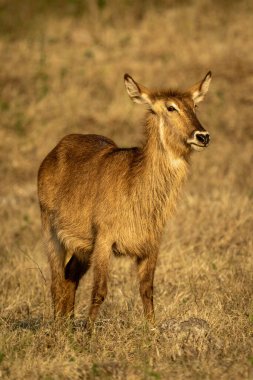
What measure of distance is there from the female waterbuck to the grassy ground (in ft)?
1.59

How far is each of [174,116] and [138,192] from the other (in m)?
0.67

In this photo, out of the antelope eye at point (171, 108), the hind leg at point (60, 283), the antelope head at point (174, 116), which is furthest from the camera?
the hind leg at point (60, 283)

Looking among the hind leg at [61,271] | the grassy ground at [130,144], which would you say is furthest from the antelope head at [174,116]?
the hind leg at [61,271]

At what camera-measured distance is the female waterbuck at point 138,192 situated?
716cm

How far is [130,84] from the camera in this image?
290 inches

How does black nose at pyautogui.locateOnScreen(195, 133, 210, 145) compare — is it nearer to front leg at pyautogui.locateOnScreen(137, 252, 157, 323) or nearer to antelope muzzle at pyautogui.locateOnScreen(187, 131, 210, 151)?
antelope muzzle at pyautogui.locateOnScreen(187, 131, 210, 151)

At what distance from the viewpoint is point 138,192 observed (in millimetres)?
7293

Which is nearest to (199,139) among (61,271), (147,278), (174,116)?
(174,116)

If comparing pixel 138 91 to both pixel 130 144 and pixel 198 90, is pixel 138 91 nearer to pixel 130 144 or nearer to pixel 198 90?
pixel 198 90

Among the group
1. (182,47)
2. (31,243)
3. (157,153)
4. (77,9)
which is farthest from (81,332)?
(77,9)

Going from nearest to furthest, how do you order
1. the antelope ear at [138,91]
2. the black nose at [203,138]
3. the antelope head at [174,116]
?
the black nose at [203,138] < the antelope head at [174,116] < the antelope ear at [138,91]

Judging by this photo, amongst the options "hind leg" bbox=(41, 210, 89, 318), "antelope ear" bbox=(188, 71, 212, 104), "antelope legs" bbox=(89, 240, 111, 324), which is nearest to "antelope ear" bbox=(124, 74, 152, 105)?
"antelope ear" bbox=(188, 71, 212, 104)

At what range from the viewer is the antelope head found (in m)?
7.00

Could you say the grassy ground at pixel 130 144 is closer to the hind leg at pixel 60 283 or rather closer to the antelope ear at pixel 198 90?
the hind leg at pixel 60 283
